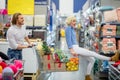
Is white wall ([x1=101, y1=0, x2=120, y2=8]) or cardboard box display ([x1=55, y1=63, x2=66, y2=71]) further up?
white wall ([x1=101, y1=0, x2=120, y2=8])

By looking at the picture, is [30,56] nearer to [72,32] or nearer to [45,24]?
[72,32]

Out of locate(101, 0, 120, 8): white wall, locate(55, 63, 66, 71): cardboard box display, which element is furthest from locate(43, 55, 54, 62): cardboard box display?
locate(101, 0, 120, 8): white wall

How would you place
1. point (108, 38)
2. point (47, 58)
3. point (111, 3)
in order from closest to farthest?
1. point (47, 58)
2. point (108, 38)
3. point (111, 3)

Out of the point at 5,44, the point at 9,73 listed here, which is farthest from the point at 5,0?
the point at 9,73

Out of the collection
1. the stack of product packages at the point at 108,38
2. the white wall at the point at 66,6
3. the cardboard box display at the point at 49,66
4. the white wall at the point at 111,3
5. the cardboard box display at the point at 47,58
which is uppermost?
the white wall at the point at 66,6

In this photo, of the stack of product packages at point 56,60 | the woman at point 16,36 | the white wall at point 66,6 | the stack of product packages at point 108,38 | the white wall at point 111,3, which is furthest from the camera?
the white wall at point 66,6

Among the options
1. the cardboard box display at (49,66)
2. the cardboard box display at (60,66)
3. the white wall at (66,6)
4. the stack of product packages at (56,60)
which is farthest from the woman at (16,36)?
the white wall at (66,6)

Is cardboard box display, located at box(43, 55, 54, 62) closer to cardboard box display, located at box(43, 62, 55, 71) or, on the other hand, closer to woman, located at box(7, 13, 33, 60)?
cardboard box display, located at box(43, 62, 55, 71)

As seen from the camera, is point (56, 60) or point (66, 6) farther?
point (66, 6)

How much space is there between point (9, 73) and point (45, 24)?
667cm

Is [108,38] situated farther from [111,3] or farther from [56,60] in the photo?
[56,60]

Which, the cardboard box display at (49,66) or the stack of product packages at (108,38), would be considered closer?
the cardboard box display at (49,66)

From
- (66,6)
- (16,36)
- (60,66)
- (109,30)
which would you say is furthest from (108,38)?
(66,6)

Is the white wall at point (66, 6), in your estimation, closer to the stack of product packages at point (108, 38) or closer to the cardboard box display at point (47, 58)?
the stack of product packages at point (108, 38)
